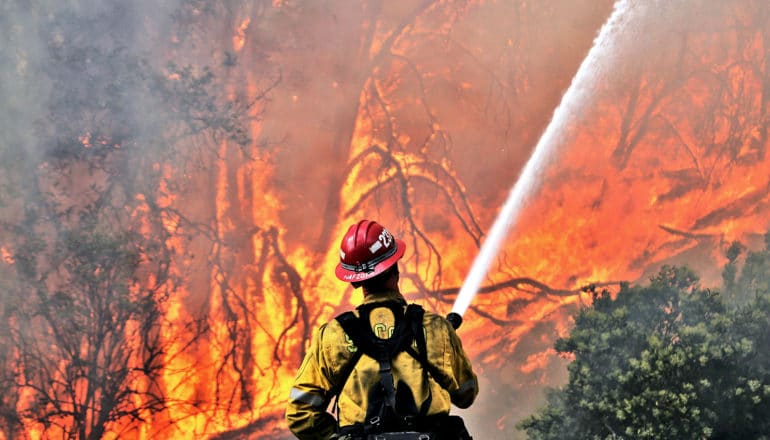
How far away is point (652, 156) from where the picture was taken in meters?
13.1

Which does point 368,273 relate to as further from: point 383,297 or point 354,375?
point 354,375

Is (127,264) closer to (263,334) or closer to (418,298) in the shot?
(263,334)

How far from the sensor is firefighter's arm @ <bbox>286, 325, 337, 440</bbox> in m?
4.00

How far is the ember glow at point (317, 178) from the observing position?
9.47m

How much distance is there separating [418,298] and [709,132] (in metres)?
5.84

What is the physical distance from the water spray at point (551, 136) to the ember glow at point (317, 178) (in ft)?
0.16

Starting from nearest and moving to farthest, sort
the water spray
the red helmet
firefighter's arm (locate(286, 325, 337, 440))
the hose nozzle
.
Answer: firefighter's arm (locate(286, 325, 337, 440))
the red helmet
the hose nozzle
the water spray

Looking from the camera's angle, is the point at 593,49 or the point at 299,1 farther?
the point at 593,49

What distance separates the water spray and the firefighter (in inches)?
317

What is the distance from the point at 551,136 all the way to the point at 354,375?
31.1 feet

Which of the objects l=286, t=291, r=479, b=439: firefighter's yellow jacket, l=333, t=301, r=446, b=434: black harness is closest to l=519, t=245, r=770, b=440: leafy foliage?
l=286, t=291, r=479, b=439: firefighter's yellow jacket

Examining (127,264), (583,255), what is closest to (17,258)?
(127,264)

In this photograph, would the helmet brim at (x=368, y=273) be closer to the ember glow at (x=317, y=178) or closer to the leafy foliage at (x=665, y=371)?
the ember glow at (x=317, y=178)

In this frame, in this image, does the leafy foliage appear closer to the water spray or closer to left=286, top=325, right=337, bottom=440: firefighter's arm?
the water spray
